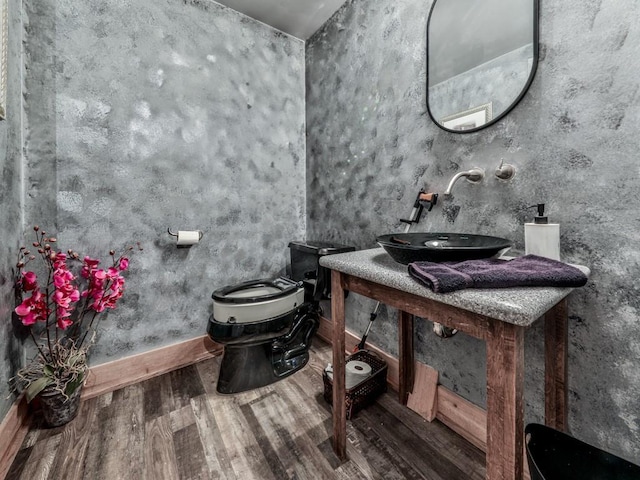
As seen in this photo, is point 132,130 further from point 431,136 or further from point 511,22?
point 511,22

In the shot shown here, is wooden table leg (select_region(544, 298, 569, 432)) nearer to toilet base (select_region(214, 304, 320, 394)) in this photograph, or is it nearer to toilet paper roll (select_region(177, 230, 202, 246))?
toilet base (select_region(214, 304, 320, 394))

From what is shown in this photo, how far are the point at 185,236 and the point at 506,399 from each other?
1584mm

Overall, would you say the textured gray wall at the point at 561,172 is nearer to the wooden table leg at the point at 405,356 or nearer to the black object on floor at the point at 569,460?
the wooden table leg at the point at 405,356

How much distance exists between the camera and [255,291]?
5.47ft

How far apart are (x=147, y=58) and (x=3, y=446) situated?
6.15ft

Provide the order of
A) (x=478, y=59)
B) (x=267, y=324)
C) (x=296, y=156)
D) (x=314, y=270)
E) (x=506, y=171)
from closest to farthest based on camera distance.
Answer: (x=506, y=171) < (x=478, y=59) < (x=267, y=324) < (x=314, y=270) < (x=296, y=156)

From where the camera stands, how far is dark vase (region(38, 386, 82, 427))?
1.24 metres

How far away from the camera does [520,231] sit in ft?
3.37

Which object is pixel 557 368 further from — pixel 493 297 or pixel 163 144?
pixel 163 144

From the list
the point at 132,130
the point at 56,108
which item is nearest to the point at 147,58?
the point at 132,130

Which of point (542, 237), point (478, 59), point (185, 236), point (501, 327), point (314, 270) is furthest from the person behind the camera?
→ point (314, 270)

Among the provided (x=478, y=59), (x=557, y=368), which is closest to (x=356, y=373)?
(x=557, y=368)

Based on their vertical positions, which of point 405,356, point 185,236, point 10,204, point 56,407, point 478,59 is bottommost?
point 56,407

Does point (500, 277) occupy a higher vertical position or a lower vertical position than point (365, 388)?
higher
